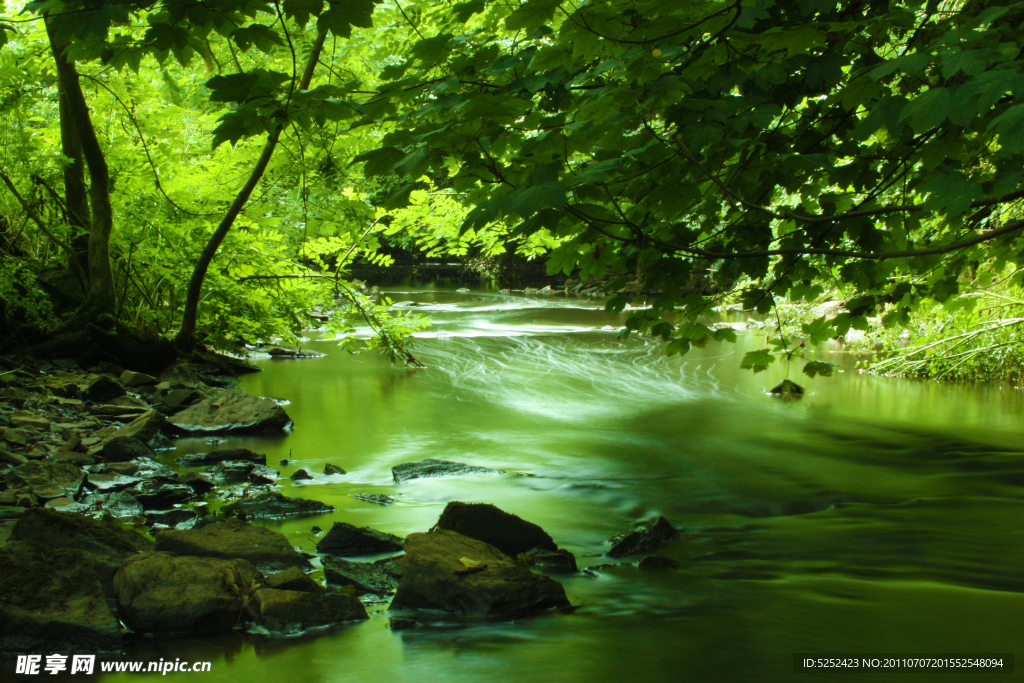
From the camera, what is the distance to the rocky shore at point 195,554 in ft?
9.21

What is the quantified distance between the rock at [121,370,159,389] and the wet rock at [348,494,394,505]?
3.95 metres

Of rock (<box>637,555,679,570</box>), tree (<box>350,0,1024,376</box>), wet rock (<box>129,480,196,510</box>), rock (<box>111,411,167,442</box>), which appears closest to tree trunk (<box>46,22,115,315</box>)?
rock (<box>111,411,167,442</box>)

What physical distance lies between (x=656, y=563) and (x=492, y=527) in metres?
0.96

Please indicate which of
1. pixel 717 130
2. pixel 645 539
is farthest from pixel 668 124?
pixel 645 539

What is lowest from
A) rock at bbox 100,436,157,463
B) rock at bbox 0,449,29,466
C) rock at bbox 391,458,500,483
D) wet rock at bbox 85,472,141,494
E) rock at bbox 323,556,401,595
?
rock at bbox 391,458,500,483

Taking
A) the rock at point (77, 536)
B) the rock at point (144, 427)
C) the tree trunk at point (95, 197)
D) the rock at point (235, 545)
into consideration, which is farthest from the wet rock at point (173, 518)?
the tree trunk at point (95, 197)

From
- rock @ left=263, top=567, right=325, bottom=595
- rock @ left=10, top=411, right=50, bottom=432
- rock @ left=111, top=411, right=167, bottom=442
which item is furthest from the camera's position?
rock @ left=111, top=411, right=167, bottom=442

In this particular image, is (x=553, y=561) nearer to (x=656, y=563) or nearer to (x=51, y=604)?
(x=656, y=563)

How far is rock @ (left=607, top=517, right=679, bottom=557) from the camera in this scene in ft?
14.1

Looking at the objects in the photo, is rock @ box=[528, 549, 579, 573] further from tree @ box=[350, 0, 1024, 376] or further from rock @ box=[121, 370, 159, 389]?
rock @ box=[121, 370, 159, 389]

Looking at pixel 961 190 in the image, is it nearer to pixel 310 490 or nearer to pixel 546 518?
pixel 546 518

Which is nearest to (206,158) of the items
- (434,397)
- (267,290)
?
(267,290)

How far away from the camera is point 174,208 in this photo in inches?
332

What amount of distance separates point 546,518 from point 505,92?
2988 mm
